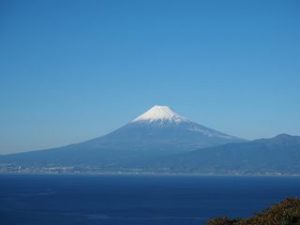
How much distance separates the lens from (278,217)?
1349 cm

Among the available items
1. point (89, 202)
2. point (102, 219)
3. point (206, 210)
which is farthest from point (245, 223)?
point (89, 202)

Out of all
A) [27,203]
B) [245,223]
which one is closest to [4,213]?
[27,203]

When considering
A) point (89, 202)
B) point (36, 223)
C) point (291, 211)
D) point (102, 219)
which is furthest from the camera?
point (89, 202)

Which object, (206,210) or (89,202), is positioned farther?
(89,202)

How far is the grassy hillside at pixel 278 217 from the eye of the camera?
13.2 meters

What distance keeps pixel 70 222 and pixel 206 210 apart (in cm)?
1667

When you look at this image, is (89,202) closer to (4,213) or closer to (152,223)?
(4,213)

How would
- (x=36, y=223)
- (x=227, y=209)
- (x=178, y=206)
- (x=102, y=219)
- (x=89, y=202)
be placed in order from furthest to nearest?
(x=89, y=202) → (x=178, y=206) → (x=227, y=209) → (x=102, y=219) → (x=36, y=223)

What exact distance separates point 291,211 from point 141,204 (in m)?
55.5

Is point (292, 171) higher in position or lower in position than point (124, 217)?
higher

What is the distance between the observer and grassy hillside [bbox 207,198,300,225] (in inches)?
521

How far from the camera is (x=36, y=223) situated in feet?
156

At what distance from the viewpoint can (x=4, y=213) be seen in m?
53.8

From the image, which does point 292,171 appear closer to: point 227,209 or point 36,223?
point 227,209
